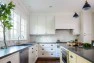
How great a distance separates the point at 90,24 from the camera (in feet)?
22.1

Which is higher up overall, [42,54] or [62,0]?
[62,0]

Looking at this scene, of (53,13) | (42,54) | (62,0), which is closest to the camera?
(62,0)

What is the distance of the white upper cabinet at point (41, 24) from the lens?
699 cm

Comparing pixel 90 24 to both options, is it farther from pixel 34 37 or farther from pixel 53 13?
pixel 34 37

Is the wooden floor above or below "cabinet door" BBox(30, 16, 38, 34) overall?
below

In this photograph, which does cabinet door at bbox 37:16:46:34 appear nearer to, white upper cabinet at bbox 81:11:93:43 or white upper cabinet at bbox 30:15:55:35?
white upper cabinet at bbox 30:15:55:35

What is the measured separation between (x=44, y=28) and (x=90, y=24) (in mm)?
2401

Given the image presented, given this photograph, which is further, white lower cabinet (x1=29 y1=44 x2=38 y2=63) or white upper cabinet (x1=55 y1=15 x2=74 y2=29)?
white upper cabinet (x1=55 y1=15 x2=74 y2=29)

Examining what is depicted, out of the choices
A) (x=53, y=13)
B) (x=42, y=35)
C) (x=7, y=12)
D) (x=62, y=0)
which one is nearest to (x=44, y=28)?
(x=42, y=35)

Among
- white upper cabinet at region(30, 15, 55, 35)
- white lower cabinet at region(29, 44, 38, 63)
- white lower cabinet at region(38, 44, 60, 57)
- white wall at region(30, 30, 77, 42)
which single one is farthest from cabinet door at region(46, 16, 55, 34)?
white lower cabinet at region(29, 44, 38, 63)

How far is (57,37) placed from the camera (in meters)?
7.31

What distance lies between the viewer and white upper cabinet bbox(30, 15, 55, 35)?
6992 mm

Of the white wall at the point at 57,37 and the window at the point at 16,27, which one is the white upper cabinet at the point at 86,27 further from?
the window at the point at 16,27

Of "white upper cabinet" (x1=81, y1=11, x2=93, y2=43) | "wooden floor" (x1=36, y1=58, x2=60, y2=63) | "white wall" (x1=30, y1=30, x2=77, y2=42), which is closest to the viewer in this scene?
"wooden floor" (x1=36, y1=58, x2=60, y2=63)
